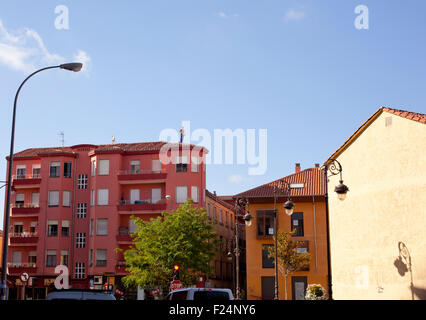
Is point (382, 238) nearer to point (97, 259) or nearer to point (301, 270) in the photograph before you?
point (301, 270)

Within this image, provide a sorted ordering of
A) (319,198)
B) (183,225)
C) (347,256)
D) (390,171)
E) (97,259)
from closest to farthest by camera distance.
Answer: (390,171), (347,256), (183,225), (319,198), (97,259)

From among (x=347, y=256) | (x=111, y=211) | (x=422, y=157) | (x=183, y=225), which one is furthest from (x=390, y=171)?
(x=111, y=211)

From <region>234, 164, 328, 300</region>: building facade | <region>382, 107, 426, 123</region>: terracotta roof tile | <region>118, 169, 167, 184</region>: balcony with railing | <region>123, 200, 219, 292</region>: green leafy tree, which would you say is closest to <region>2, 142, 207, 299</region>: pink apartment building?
<region>118, 169, 167, 184</region>: balcony with railing

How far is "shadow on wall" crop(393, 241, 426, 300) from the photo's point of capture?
78.6 ft

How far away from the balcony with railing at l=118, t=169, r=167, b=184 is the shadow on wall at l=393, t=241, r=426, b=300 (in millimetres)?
35432

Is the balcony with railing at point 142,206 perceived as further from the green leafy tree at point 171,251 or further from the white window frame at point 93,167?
the green leafy tree at point 171,251

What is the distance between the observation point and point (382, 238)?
26.0 metres

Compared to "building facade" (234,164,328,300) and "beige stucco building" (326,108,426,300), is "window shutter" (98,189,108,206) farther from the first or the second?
"beige stucco building" (326,108,426,300)

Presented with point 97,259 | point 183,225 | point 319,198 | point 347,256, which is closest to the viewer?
point 347,256

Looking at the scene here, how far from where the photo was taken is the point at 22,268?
193 ft

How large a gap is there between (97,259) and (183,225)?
1291 cm

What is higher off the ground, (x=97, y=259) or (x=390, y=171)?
(x=390, y=171)

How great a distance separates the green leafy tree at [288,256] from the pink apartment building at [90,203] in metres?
10.9
